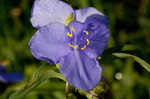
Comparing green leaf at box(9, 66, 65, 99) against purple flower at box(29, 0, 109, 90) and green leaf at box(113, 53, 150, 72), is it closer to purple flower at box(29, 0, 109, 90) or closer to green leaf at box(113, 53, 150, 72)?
purple flower at box(29, 0, 109, 90)

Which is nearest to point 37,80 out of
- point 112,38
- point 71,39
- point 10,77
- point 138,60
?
point 71,39

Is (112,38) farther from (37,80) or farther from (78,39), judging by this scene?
(37,80)

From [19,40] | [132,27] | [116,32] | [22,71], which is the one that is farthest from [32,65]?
[132,27]

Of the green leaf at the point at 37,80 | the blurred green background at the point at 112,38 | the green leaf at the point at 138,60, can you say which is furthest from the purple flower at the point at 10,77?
the green leaf at the point at 138,60

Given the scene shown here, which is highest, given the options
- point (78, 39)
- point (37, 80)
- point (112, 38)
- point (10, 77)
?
point (78, 39)

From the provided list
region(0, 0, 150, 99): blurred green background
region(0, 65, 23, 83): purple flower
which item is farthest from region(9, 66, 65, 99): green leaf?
region(0, 65, 23, 83): purple flower

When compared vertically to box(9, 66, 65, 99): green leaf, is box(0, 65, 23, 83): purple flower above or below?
below

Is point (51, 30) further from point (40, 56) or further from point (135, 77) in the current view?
point (135, 77)
